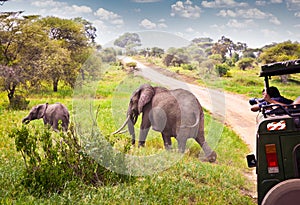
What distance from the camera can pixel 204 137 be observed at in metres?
6.78

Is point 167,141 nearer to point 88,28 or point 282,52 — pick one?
point 88,28

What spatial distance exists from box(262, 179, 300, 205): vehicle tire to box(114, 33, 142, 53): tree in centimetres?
398

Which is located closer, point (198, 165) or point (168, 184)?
point (168, 184)

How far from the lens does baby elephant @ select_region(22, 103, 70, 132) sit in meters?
6.74

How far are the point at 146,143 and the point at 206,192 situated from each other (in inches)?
73.9

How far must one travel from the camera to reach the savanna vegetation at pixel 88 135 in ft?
14.7

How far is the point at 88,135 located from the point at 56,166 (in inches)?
22.6

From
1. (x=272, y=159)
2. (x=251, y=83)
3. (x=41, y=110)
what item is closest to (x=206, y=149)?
(x=41, y=110)

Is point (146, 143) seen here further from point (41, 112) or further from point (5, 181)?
point (5, 181)

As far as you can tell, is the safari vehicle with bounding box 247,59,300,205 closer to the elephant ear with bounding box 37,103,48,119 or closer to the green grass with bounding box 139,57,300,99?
the elephant ear with bounding box 37,103,48,119

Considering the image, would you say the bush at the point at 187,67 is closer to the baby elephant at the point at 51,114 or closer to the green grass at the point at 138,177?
the green grass at the point at 138,177

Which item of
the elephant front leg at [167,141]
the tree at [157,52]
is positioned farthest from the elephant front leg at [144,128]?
the tree at [157,52]

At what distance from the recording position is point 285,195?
3020 millimetres

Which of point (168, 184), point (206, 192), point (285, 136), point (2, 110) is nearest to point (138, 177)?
point (168, 184)
